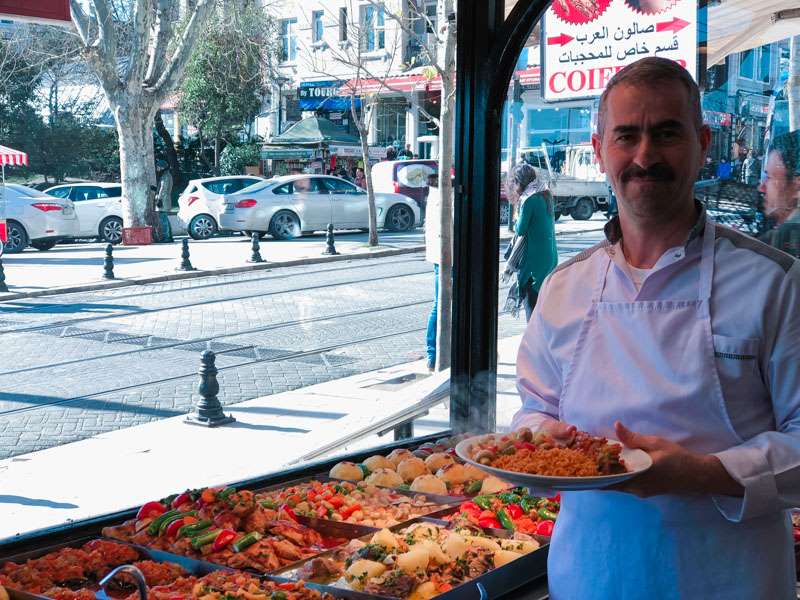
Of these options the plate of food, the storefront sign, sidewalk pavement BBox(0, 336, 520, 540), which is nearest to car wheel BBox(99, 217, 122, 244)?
the storefront sign

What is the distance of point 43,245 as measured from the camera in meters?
16.8

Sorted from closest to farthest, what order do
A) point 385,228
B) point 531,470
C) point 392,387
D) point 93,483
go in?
point 531,470 < point 93,483 < point 392,387 < point 385,228

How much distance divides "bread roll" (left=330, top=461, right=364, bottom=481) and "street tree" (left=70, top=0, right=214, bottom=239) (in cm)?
1200

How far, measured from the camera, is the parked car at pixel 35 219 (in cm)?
1427

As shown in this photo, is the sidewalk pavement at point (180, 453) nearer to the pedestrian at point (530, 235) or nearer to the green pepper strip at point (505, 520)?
the pedestrian at point (530, 235)

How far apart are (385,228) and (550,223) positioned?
14.3 metres

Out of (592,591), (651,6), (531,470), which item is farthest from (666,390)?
(651,6)

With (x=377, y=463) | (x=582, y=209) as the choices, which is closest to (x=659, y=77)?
(x=377, y=463)

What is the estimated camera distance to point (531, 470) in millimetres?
2027

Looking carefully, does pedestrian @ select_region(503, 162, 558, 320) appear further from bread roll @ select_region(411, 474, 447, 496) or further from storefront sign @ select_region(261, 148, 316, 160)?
storefront sign @ select_region(261, 148, 316, 160)

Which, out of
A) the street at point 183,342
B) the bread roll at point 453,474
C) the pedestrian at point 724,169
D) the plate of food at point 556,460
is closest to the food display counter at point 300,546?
the bread roll at point 453,474

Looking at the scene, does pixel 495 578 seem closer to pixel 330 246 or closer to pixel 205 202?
pixel 330 246

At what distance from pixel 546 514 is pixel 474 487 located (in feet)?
1.63

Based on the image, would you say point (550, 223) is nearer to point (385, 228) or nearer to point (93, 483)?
point (93, 483)
